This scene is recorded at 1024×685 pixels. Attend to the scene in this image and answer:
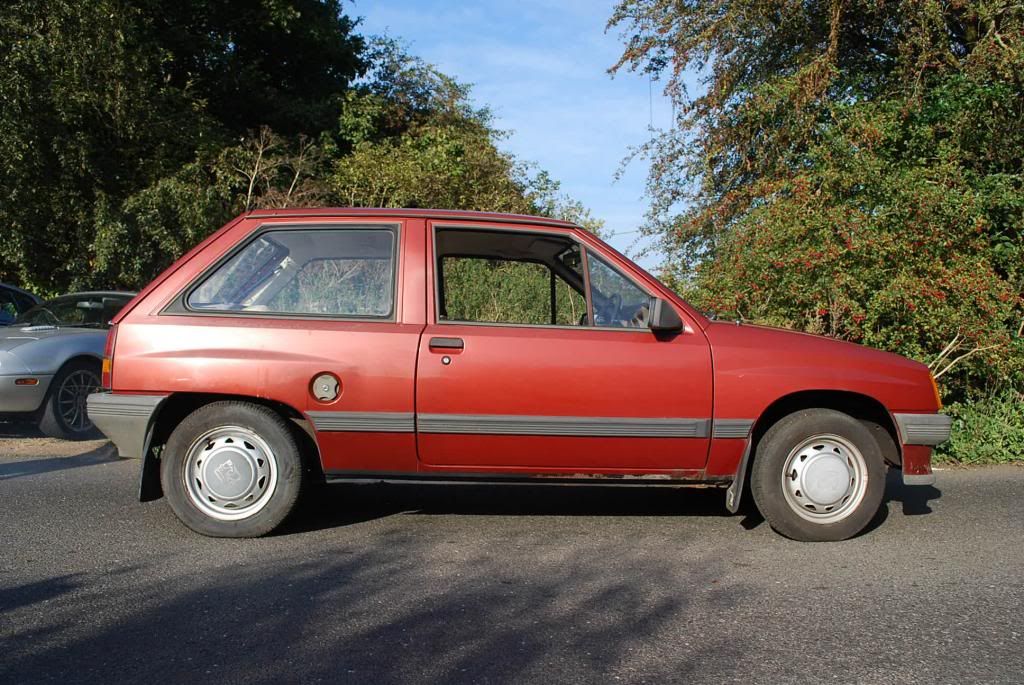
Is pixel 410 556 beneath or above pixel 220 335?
beneath

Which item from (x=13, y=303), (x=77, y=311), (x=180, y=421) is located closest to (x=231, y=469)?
(x=180, y=421)

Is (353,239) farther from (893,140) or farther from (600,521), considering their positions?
(893,140)

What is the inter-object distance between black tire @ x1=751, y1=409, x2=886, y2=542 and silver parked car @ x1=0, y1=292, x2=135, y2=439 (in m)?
6.79

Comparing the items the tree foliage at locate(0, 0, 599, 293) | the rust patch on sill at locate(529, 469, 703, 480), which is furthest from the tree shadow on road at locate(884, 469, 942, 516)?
the tree foliage at locate(0, 0, 599, 293)

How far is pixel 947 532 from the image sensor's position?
19.5 feet

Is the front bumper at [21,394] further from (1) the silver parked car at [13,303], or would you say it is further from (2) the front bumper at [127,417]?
(2) the front bumper at [127,417]

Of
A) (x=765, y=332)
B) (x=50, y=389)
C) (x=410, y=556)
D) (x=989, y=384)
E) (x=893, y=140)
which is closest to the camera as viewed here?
(x=410, y=556)

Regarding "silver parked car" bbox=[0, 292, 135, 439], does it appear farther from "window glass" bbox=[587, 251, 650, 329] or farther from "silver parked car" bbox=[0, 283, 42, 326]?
"window glass" bbox=[587, 251, 650, 329]

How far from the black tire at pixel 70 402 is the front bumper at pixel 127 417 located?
422 centimetres

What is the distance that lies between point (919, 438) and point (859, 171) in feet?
18.7

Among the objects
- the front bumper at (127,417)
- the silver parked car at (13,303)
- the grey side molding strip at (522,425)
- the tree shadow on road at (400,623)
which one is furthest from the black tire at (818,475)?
the silver parked car at (13,303)

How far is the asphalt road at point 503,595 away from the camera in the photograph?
3598 millimetres

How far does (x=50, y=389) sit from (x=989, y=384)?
937cm

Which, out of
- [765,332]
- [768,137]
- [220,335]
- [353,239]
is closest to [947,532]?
[765,332]
